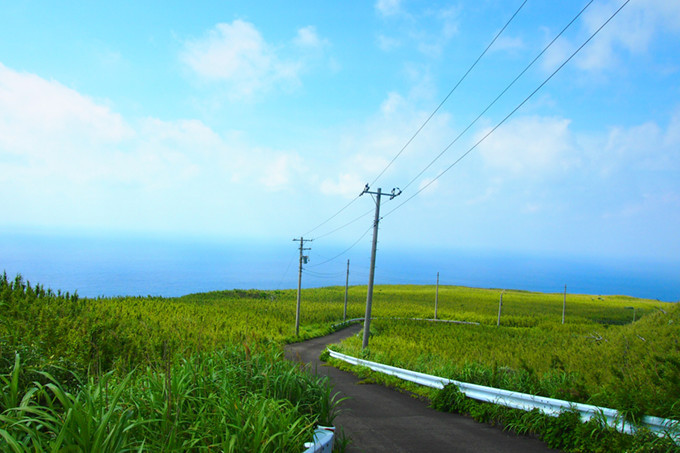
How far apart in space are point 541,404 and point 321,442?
503 centimetres

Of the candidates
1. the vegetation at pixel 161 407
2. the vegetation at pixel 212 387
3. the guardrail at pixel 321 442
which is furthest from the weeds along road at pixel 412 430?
the vegetation at pixel 161 407

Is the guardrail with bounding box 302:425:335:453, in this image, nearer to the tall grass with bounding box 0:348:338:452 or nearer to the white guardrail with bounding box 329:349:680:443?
the tall grass with bounding box 0:348:338:452

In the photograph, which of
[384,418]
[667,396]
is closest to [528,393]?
[667,396]

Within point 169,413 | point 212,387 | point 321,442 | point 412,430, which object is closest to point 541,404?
point 412,430

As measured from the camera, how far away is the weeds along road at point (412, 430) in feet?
21.5

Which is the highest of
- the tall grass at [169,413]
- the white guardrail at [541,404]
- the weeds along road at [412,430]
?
the tall grass at [169,413]

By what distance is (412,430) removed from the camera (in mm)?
7488

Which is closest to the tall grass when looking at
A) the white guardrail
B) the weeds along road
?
the weeds along road

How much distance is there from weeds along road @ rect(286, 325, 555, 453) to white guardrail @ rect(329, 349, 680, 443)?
23.8 inches

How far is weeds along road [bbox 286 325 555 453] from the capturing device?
258 inches

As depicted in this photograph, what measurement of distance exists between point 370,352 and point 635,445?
36.2 ft

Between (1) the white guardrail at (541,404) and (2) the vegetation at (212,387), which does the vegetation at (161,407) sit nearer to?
(2) the vegetation at (212,387)

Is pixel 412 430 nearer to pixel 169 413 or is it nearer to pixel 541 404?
pixel 541 404

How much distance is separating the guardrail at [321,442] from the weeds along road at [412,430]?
0.60 m
